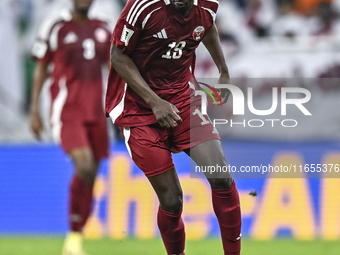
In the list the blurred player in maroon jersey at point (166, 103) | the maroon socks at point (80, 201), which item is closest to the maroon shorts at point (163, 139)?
the blurred player in maroon jersey at point (166, 103)

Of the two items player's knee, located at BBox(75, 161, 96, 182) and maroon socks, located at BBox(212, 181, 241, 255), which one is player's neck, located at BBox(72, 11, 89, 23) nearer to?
player's knee, located at BBox(75, 161, 96, 182)

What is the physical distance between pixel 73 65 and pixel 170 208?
2.33 m

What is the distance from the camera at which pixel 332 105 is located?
8.23 m

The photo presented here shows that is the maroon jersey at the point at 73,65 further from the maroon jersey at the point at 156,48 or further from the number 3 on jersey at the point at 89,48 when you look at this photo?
the maroon jersey at the point at 156,48

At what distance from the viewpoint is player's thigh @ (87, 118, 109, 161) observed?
5297 millimetres

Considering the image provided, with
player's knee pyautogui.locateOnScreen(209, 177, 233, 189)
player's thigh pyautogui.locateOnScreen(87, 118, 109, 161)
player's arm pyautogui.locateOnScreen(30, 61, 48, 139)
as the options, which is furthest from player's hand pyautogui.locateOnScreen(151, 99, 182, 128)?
player's arm pyautogui.locateOnScreen(30, 61, 48, 139)

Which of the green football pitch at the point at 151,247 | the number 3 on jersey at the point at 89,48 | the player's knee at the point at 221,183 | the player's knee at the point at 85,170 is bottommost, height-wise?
the green football pitch at the point at 151,247

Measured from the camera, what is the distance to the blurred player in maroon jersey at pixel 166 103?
3.29 m

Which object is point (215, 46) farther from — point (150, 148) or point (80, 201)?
point (80, 201)

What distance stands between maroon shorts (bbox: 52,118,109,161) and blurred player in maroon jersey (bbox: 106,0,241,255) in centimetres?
146

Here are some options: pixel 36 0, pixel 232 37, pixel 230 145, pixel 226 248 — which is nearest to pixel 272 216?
pixel 230 145

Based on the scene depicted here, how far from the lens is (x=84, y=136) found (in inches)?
202

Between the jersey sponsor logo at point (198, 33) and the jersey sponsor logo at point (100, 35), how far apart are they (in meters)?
2.10

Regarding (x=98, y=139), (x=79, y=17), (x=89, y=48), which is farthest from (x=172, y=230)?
(x=79, y=17)
